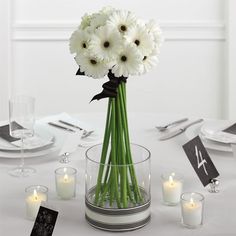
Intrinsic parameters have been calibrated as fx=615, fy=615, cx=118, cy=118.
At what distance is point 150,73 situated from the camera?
11.6 feet

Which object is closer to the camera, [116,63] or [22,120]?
[116,63]

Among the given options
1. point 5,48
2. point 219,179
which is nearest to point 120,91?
point 219,179

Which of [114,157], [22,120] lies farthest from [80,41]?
[22,120]

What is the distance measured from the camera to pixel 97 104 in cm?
356

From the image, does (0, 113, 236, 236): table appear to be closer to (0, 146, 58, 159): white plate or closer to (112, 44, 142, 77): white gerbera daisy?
(0, 146, 58, 159): white plate

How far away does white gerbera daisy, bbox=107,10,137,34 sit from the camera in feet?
4.20

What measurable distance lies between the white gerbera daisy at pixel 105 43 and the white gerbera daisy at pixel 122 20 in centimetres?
2

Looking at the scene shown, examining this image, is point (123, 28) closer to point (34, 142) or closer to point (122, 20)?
point (122, 20)

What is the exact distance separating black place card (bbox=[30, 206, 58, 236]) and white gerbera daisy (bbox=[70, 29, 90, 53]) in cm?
34

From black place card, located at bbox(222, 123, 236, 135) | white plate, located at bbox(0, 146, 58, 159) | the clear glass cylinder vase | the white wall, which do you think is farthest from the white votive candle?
the white wall

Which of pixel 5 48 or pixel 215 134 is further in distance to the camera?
pixel 5 48

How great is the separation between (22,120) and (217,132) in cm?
66

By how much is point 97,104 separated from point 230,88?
777 millimetres

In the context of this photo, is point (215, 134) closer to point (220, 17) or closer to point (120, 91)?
point (120, 91)
